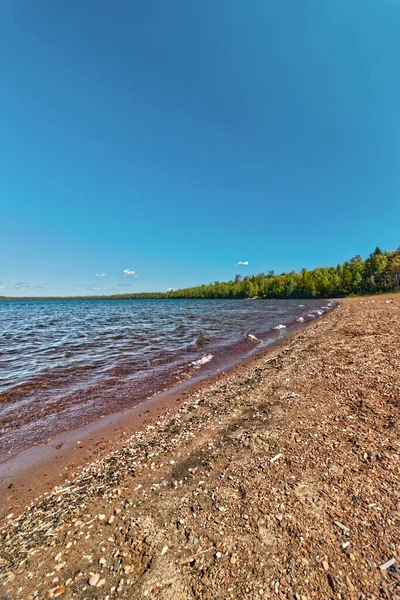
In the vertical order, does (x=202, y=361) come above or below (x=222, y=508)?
below

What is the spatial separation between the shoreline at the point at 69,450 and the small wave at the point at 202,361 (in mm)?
4077

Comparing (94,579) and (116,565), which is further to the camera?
(116,565)

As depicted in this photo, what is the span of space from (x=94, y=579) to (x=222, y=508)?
2136mm

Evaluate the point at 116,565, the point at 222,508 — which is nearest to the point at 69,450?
the point at 116,565

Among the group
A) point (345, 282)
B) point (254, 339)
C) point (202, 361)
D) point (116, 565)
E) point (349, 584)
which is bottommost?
point (202, 361)

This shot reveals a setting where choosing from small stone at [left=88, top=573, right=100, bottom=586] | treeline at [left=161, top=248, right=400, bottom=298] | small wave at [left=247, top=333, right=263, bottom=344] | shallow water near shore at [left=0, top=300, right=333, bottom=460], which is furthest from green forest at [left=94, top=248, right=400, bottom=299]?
small stone at [left=88, top=573, right=100, bottom=586]

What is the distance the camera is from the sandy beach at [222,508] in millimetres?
3297

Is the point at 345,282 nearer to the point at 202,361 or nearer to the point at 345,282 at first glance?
the point at 345,282

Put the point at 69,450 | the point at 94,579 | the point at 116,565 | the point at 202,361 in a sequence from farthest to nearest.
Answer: the point at 202,361 → the point at 69,450 → the point at 116,565 → the point at 94,579

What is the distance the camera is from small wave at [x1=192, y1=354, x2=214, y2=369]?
15.6m

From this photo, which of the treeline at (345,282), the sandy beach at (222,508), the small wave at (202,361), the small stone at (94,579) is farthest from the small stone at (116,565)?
the treeline at (345,282)

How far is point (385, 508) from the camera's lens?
4.09 metres

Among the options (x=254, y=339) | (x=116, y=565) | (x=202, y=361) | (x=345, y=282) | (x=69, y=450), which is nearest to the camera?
(x=116, y=565)

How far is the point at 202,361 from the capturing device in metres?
16.4
